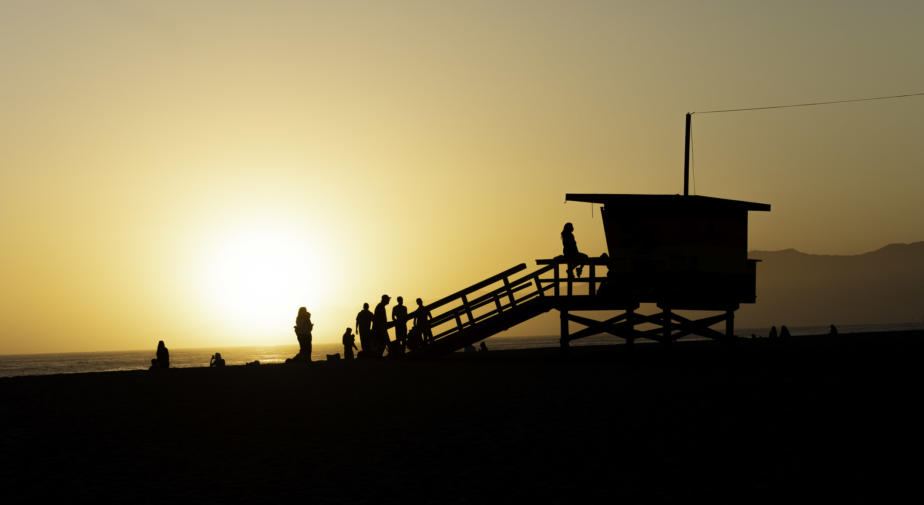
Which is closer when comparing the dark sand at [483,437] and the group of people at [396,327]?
the dark sand at [483,437]

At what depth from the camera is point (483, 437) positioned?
12.8m

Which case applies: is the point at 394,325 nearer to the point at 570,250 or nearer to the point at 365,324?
the point at 365,324

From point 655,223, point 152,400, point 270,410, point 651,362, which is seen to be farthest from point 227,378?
point 655,223

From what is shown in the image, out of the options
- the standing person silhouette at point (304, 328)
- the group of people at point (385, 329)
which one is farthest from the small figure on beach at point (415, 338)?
the standing person silhouette at point (304, 328)

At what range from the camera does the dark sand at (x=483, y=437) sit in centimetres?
1003

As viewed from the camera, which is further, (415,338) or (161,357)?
(161,357)

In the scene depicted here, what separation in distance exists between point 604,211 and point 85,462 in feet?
59.0

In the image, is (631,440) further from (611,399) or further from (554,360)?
(554,360)

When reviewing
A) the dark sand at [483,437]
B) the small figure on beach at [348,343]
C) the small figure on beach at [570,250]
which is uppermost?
the small figure on beach at [570,250]

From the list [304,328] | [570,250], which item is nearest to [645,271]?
[570,250]

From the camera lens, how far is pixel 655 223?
26672mm

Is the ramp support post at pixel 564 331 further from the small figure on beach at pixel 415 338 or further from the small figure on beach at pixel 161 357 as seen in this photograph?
the small figure on beach at pixel 161 357

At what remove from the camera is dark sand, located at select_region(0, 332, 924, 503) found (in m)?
10.0

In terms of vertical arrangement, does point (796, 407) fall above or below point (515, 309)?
below
